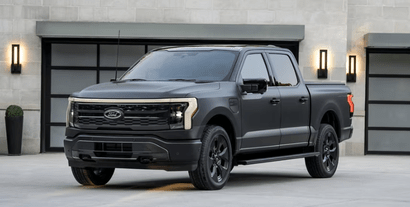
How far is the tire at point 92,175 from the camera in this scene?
439 inches

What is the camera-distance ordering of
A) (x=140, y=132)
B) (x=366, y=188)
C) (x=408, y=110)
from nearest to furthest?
(x=140, y=132) < (x=366, y=188) < (x=408, y=110)

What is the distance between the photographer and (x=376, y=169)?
1605cm

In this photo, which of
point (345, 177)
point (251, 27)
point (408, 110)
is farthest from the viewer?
point (408, 110)

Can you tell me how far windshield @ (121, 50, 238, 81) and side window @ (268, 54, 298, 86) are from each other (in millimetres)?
1050

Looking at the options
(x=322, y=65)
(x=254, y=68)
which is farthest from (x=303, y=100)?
(x=322, y=65)

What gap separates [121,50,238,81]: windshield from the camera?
11.3 m

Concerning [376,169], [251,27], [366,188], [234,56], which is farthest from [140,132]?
[251,27]

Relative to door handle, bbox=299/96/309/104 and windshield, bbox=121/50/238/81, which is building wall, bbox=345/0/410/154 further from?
windshield, bbox=121/50/238/81

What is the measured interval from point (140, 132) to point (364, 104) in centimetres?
1232

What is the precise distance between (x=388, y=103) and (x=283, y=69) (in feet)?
32.0

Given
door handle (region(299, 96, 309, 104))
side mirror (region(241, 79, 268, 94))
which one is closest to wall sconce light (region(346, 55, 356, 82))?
door handle (region(299, 96, 309, 104))

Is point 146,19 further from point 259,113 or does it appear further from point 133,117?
point 133,117

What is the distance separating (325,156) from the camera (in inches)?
532

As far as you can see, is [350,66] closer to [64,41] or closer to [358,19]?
[358,19]
